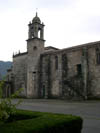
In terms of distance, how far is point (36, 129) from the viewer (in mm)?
4730

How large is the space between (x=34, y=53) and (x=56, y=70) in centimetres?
603

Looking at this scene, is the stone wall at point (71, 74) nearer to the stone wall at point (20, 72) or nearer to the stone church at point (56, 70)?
the stone church at point (56, 70)

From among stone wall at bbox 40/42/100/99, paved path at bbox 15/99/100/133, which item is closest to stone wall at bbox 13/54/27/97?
stone wall at bbox 40/42/100/99

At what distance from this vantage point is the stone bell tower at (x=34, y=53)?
3625 centimetres

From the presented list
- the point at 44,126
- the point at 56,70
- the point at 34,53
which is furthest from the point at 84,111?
the point at 34,53

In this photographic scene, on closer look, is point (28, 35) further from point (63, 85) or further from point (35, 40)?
point (63, 85)

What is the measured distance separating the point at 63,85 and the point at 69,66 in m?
3.27

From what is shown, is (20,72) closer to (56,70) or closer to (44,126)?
(56,70)

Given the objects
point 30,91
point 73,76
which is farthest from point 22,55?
point 73,76

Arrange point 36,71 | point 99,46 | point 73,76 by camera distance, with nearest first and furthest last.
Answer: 1. point 99,46
2. point 73,76
3. point 36,71

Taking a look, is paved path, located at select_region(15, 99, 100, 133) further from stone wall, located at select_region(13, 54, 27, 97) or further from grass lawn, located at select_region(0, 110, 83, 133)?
stone wall, located at select_region(13, 54, 27, 97)

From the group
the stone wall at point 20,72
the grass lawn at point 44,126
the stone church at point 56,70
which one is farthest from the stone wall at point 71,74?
the grass lawn at point 44,126

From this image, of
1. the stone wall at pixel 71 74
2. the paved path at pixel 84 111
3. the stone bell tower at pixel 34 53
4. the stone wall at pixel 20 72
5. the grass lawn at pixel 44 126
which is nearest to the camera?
the grass lawn at pixel 44 126

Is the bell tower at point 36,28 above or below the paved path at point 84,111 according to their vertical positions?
above
